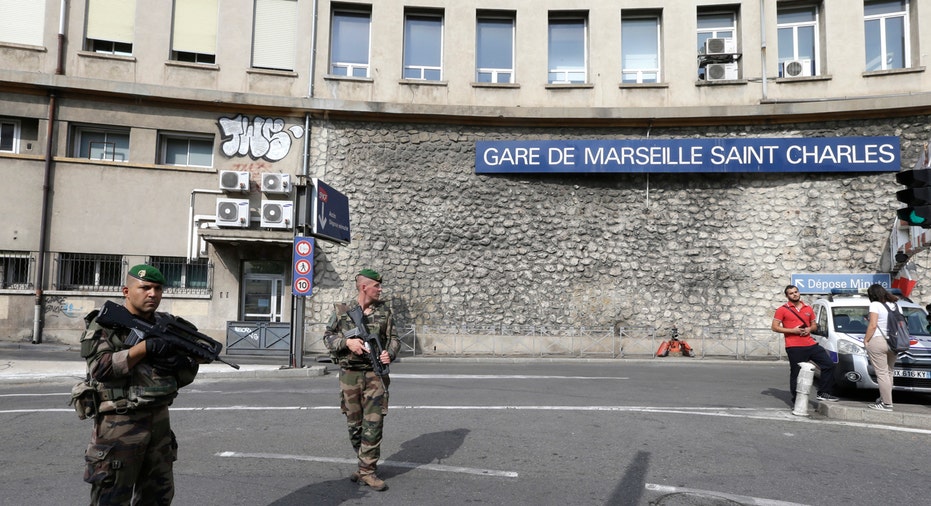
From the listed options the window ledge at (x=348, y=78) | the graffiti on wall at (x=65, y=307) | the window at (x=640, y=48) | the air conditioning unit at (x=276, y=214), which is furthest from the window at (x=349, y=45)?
the graffiti on wall at (x=65, y=307)

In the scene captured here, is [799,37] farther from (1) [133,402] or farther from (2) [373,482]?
(1) [133,402]

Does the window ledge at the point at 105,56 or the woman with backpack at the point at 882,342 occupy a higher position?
the window ledge at the point at 105,56

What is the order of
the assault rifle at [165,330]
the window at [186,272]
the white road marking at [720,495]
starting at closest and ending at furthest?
1. the assault rifle at [165,330]
2. the white road marking at [720,495]
3. the window at [186,272]

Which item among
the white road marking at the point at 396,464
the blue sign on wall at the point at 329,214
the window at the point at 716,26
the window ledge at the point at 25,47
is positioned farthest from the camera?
the window at the point at 716,26

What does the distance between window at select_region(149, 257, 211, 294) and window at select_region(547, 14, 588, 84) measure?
39.5ft

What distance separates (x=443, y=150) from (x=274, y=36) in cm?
627

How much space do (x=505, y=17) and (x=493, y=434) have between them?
16176mm

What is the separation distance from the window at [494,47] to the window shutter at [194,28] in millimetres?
8140

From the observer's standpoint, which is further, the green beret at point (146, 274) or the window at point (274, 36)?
the window at point (274, 36)

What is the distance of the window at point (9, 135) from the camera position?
17.2 meters

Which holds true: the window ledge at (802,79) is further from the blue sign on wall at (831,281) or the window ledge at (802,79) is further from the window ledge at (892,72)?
the blue sign on wall at (831,281)

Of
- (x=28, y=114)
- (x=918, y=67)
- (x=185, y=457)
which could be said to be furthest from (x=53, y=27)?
(x=918, y=67)

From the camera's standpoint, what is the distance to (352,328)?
4.95 metres

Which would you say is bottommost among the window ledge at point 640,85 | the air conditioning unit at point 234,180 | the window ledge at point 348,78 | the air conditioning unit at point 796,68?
the air conditioning unit at point 234,180
